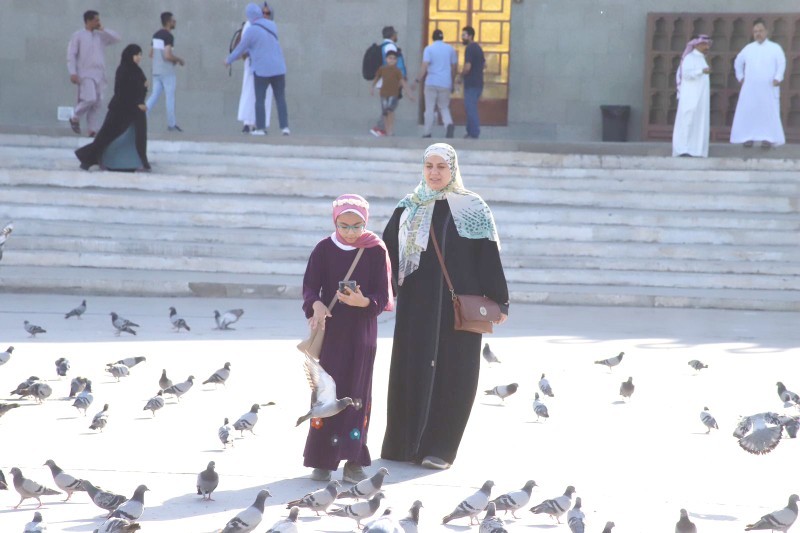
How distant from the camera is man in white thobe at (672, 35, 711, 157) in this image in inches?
639

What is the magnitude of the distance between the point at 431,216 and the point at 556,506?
5.46 ft

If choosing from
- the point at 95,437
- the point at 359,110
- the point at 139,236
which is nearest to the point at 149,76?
the point at 359,110

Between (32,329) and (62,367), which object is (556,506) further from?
(32,329)

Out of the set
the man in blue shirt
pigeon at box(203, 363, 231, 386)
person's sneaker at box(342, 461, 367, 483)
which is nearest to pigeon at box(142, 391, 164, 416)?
pigeon at box(203, 363, 231, 386)

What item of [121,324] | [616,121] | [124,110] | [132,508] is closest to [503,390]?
[132,508]

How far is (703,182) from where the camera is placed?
49.8ft

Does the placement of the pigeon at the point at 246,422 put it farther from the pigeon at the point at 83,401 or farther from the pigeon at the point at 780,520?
the pigeon at the point at 780,520

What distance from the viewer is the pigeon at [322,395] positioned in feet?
17.8

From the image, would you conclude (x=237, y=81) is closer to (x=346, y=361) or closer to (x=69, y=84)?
(x=69, y=84)

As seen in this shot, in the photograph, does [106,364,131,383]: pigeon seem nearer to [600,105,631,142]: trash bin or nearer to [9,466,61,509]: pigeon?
[9,466,61,509]: pigeon

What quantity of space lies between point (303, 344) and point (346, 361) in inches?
8.4

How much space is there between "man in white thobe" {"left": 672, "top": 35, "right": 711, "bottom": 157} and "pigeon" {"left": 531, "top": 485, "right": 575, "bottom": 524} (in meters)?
11.8

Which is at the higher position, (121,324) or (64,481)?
(64,481)

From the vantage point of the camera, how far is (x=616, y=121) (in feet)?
65.7
